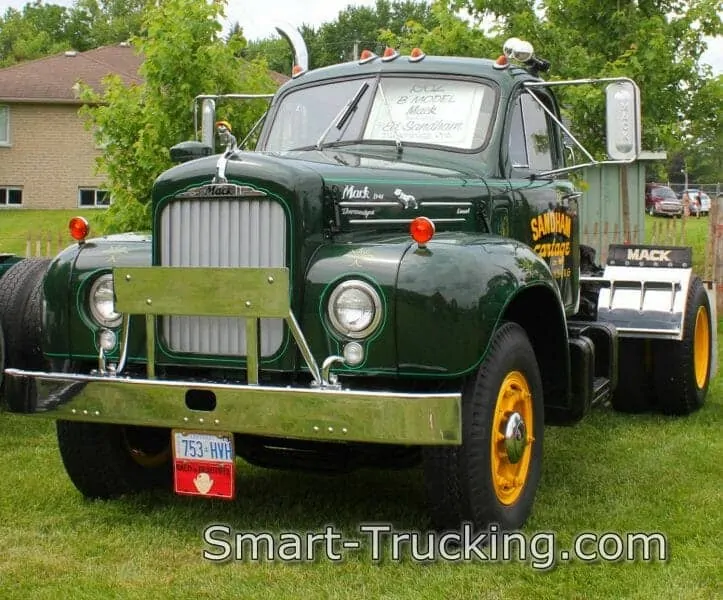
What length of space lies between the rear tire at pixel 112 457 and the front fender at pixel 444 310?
66.1 inches

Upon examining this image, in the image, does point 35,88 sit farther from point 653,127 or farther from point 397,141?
point 397,141

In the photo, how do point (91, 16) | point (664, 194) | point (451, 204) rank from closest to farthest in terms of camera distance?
point (451, 204) < point (664, 194) < point (91, 16)

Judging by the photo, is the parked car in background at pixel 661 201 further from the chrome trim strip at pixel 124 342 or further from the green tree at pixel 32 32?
the chrome trim strip at pixel 124 342

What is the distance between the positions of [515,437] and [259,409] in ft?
3.74

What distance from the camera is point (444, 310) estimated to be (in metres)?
4.25

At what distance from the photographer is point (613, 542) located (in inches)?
187

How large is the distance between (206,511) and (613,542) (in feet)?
6.10

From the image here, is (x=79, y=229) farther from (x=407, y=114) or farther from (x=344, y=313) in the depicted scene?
(x=407, y=114)

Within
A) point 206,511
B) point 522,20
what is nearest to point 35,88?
point 522,20

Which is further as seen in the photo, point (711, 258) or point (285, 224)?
point (711, 258)

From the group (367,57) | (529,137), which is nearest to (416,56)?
(367,57)

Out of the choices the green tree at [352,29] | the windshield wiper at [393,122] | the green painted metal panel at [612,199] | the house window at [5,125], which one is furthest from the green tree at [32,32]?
the windshield wiper at [393,122]

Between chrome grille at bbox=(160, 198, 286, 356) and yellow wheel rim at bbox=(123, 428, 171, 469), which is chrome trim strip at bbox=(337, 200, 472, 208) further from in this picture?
yellow wheel rim at bbox=(123, 428, 171, 469)

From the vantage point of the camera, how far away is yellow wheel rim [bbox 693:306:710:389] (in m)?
8.01
